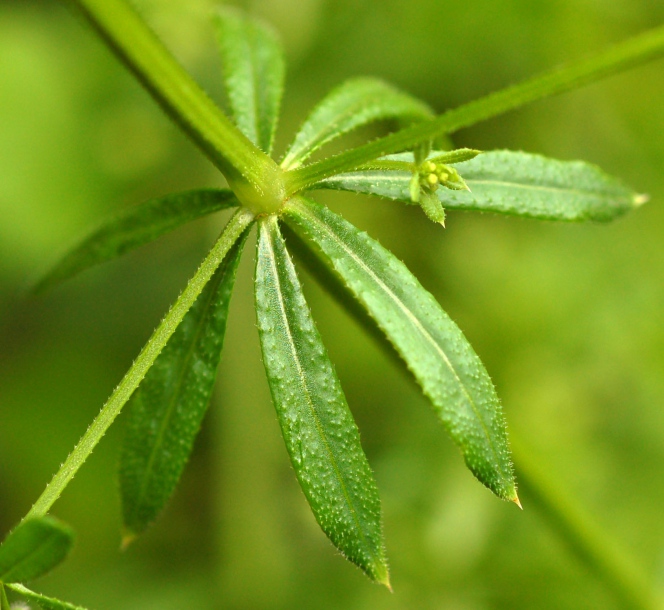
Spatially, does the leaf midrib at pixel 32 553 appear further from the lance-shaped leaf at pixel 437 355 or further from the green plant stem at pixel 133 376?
the lance-shaped leaf at pixel 437 355

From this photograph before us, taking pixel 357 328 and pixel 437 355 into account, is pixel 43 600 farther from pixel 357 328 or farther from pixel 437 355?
pixel 357 328

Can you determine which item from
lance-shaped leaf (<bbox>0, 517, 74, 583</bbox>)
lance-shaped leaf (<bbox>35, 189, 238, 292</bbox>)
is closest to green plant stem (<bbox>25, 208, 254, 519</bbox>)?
lance-shaped leaf (<bbox>0, 517, 74, 583</bbox>)

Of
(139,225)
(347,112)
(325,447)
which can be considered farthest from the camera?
(347,112)

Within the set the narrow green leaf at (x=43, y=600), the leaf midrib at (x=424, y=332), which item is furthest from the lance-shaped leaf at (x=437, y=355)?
the narrow green leaf at (x=43, y=600)

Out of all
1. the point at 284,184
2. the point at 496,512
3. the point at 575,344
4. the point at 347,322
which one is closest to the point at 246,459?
the point at 347,322

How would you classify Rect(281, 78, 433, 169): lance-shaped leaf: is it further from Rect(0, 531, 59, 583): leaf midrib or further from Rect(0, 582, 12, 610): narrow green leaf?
Rect(0, 582, 12, 610): narrow green leaf

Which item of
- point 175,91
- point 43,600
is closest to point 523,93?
point 175,91

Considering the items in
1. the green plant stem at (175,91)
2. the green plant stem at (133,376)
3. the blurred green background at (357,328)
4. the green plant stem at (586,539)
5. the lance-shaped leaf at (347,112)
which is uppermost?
the blurred green background at (357,328)
